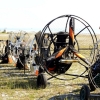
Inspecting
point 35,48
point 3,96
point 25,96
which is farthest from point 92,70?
point 35,48

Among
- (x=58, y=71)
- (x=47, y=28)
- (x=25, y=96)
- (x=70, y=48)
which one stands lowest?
(x=25, y=96)

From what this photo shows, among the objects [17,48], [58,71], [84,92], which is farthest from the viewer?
[17,48]

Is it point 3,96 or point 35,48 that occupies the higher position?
point 35,48

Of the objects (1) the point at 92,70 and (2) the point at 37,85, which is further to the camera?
(2) the point at 37,85

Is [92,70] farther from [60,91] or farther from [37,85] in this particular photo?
[37,85]

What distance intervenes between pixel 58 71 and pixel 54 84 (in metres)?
0.64

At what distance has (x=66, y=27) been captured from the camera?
11.5m

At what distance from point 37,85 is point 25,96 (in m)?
1.23

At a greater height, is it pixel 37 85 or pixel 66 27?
pixel 66 27

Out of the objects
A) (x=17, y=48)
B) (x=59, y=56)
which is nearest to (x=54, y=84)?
(x=59, y=56)

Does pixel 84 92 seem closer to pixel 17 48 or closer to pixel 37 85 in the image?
pixel 37 85

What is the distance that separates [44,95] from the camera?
376 inches


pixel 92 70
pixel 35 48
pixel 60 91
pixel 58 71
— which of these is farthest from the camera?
pixel 35 48

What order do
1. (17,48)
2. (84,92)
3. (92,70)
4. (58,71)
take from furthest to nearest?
(17,48) < (58,71) < (92,70) < (84,92)
